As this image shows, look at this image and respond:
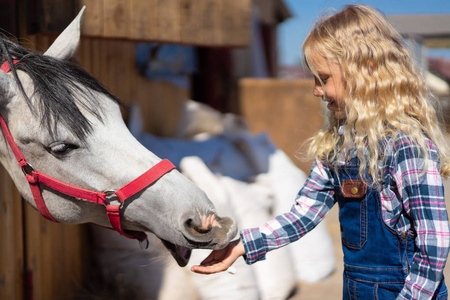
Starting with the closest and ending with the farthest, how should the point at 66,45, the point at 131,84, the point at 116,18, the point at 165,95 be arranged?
the point at 66,45, the point at 116,18, the point at 131,84, the point at 165,95

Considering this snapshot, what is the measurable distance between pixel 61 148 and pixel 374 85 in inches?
34.0

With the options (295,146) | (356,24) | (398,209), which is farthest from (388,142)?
(295,146)

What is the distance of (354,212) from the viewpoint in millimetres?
1261

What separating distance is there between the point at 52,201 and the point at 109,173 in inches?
8.1

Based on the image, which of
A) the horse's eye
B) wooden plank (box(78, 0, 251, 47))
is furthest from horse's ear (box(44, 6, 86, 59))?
wooden plank (box(78, 0, 251, 47))

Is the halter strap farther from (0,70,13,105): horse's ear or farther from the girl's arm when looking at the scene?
the girl's arm

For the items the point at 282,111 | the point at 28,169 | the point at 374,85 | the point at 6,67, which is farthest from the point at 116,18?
the point at 282,111

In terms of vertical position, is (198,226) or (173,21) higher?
(173,21)

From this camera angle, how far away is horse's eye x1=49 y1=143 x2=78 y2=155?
1.32 metres

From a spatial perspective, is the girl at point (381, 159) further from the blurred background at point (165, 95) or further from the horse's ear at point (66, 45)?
the horse's ear at point (66, 45)

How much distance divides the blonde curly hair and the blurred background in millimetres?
156

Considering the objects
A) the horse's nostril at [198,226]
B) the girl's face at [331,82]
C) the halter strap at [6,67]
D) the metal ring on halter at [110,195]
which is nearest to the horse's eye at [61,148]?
the metal ring on halter at [110,195]

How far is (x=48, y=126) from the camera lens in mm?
1308

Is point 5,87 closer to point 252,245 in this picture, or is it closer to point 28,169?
point 28,169
